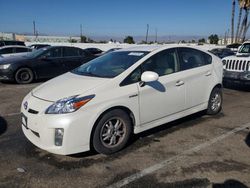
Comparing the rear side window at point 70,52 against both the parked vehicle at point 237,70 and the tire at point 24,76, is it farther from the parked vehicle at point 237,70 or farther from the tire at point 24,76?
the parked vehicle at point 237,70

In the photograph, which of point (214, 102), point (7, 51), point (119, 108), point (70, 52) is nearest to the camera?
point (119, 108)

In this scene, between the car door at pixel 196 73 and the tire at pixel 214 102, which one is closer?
the car door at pixel 196 73

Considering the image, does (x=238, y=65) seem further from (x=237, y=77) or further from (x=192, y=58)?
(x=192, y=58)

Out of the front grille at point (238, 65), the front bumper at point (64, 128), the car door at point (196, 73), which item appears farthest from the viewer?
the front grille at point (238, 65)

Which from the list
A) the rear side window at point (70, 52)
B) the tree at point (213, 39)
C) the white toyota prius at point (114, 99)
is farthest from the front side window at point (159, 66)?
the tree at point (213, 39)

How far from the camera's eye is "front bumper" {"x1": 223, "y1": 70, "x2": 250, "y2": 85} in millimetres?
8840

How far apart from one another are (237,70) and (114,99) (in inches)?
259

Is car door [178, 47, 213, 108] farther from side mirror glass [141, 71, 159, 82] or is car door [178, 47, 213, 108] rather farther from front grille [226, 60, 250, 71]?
front grille [226, 60, 250, 71]

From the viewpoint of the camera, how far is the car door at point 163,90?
174 inches

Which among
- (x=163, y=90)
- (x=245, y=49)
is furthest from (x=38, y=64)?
(x=245, y=49)

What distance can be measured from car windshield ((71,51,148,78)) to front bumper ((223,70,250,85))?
5318 millimetres

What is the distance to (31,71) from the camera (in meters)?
10.9

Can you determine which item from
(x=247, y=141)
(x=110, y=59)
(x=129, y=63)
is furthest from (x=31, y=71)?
(x=247, y=141)

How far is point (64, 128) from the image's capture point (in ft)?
11.9
